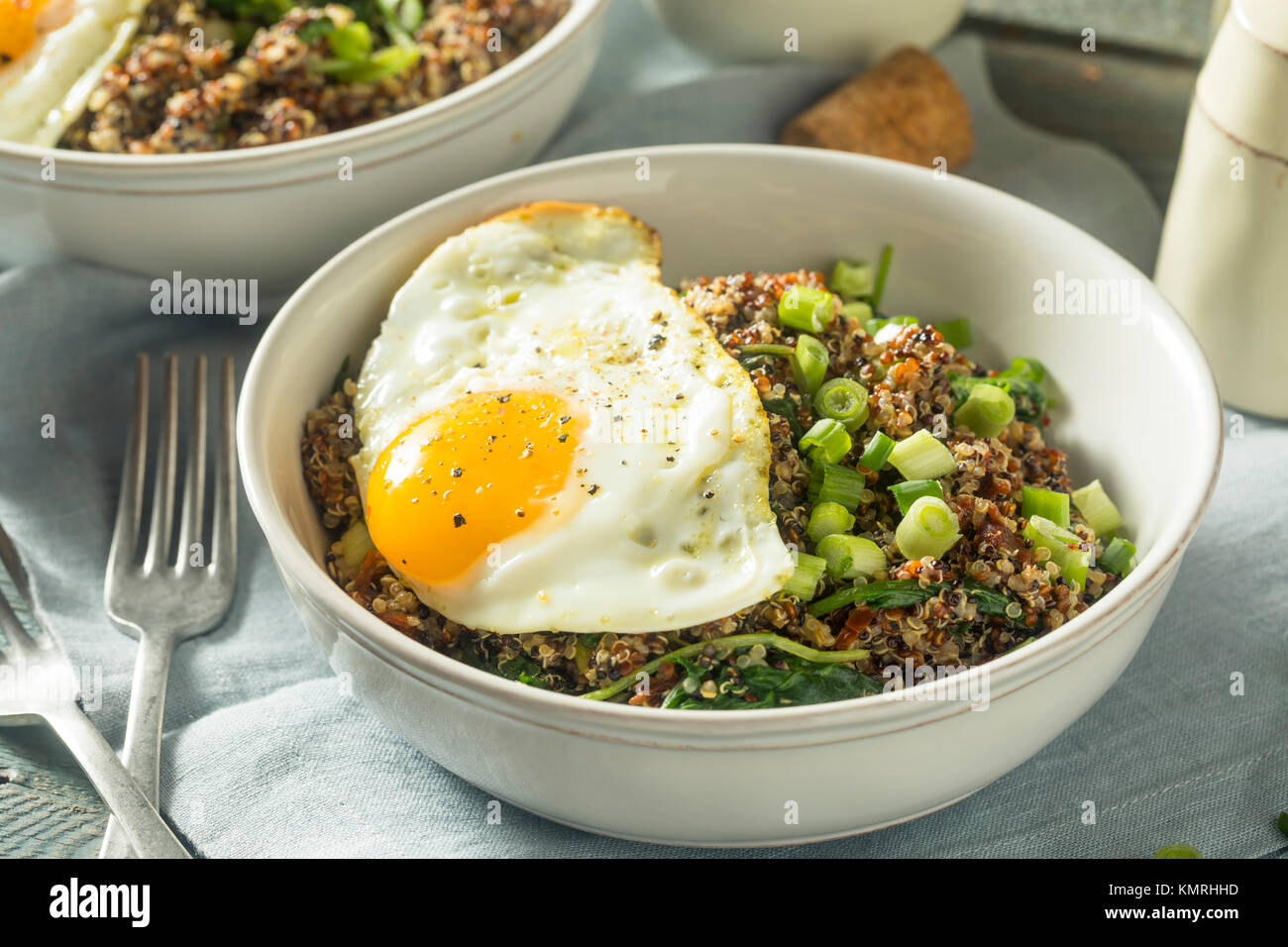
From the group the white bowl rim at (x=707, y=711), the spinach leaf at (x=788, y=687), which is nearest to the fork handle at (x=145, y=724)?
the white bowl rim at (x=707, y=711)

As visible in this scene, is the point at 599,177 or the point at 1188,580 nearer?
the point at 1188,580

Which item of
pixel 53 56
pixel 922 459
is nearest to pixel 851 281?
pixel 922 459

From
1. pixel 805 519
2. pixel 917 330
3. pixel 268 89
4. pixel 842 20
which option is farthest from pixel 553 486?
pixel 842 20

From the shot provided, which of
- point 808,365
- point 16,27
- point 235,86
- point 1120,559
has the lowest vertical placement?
point 1120,559

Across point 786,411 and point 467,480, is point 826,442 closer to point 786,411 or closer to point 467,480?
point 786,411

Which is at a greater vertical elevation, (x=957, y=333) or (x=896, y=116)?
(x=896, y=116)

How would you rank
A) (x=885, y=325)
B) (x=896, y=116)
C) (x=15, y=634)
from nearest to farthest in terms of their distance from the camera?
1. (x=15, y=634)
2. (x=885, y=325)
3. (x=896, y=116)

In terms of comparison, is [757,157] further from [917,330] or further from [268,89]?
[268,89]
